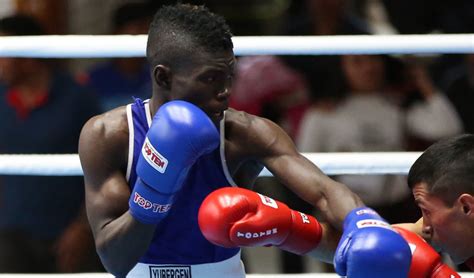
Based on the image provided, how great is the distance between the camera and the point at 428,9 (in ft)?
15.1

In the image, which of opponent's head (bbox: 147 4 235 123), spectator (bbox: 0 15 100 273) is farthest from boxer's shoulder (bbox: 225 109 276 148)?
spectator (bbox: 0 15 100 273)

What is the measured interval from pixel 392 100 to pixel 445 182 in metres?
1.59

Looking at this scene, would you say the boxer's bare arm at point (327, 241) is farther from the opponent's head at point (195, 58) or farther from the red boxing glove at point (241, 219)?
the opponent's head at point (195, 58)

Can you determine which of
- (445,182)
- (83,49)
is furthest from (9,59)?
(445,182)

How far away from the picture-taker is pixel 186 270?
2.69m

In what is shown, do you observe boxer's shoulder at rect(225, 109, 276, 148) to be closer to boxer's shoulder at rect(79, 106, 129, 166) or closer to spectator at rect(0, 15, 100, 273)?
boxer's shoulder at rect(79, 106, 129, 166)

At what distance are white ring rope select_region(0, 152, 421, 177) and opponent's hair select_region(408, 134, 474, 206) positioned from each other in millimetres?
512

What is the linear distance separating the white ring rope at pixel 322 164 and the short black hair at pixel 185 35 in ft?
1.77

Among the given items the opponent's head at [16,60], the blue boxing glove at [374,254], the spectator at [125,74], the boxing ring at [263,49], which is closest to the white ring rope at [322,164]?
the boxing ring at [263,49]

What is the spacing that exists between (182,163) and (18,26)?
1716 mm

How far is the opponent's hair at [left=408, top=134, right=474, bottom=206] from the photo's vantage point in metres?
2.49

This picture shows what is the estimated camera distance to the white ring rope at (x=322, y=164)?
3.04 m

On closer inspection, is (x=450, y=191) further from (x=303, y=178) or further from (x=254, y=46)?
(x=254, y=46)

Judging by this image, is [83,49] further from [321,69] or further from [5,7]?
[5,7]
